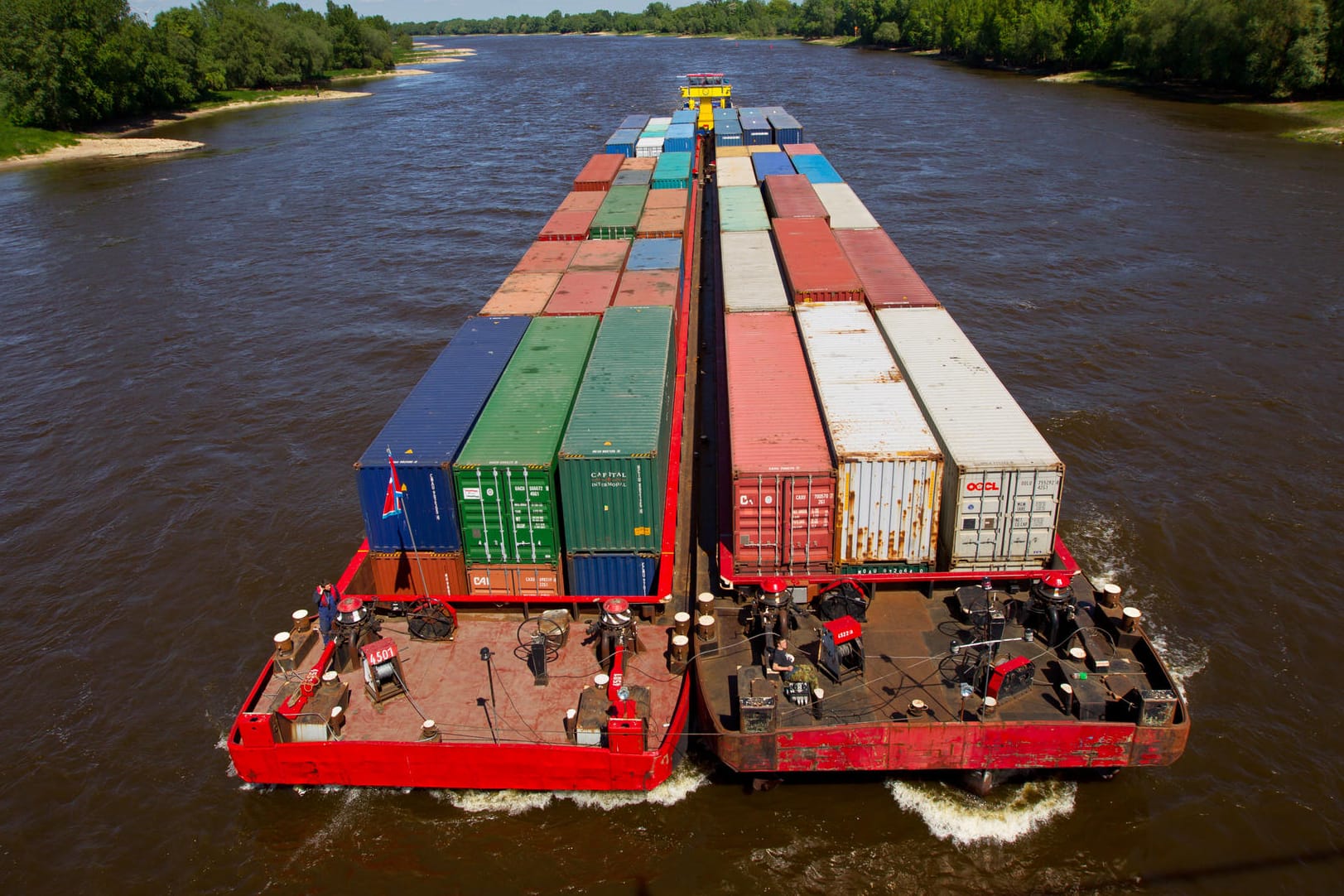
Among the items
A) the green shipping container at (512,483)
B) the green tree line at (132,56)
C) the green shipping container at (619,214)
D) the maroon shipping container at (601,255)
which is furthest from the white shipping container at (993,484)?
the green tree line at (132,56)

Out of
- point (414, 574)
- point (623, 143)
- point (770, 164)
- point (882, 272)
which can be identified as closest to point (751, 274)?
point (882, 272)

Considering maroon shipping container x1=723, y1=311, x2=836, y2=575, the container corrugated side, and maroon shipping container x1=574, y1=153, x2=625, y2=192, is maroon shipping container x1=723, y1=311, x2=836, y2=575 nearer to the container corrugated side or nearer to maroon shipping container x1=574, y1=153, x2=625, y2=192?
the container corrugated side

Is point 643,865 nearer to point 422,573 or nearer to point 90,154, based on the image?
point 422,573

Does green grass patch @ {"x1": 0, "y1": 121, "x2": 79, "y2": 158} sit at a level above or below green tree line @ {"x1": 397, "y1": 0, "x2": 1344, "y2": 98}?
below

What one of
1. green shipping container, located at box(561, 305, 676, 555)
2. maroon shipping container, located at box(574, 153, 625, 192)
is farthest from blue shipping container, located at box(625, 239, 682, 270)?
maroon shipping container, located at box(574, 153, 625, 192)

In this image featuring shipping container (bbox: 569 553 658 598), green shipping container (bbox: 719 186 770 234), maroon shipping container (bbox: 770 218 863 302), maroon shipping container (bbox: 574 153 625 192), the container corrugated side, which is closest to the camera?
shipping container (bbox: 569 553 658 598)

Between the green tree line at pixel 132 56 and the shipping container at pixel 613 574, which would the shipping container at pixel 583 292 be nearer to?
the shipping container at pixel 613 574
